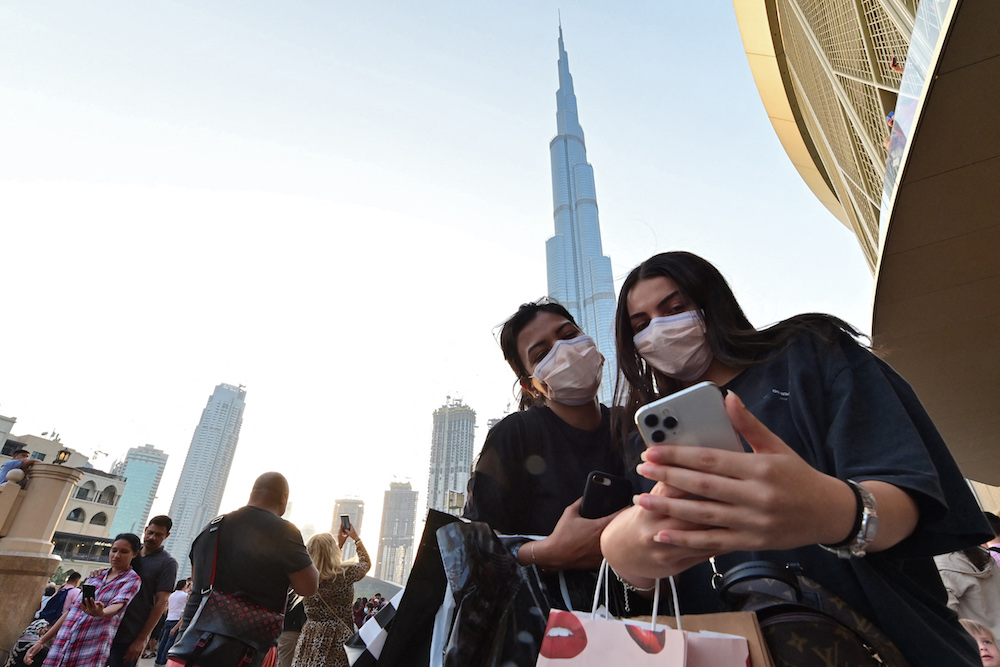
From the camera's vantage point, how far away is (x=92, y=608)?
4.04 meters

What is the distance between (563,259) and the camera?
3526 inches

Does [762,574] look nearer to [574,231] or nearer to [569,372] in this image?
[569,372]

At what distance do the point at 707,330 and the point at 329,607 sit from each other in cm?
488

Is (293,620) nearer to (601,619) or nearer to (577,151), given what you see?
(601,619)

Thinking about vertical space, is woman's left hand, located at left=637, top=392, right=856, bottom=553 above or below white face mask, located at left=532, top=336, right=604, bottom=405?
below

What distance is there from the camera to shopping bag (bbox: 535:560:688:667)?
0.75 meters

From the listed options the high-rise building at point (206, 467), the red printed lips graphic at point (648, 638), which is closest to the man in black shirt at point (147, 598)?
the red printed lips graphic at point (648, 638)

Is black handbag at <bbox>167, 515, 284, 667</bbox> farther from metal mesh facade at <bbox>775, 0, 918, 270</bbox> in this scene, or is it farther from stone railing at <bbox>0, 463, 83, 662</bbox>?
metal mesh facade at <bbox>775, 0, 918, 270</bbox>

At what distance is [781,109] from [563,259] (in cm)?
7825

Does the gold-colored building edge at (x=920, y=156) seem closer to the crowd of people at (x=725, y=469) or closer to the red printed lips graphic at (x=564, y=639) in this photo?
the crowd of people at (x=725, y=469)

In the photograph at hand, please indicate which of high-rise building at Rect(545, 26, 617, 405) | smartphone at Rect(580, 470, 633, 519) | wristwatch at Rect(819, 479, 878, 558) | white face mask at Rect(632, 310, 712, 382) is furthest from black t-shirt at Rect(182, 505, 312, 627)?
high-rise building at Rect(545, 26, 617, 405)

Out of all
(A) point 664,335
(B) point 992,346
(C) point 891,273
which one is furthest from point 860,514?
(B) point 992,346

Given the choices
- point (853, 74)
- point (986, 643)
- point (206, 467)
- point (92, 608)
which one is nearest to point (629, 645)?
point (986, 643)

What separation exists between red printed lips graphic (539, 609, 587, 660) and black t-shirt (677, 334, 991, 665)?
0.44 metres
